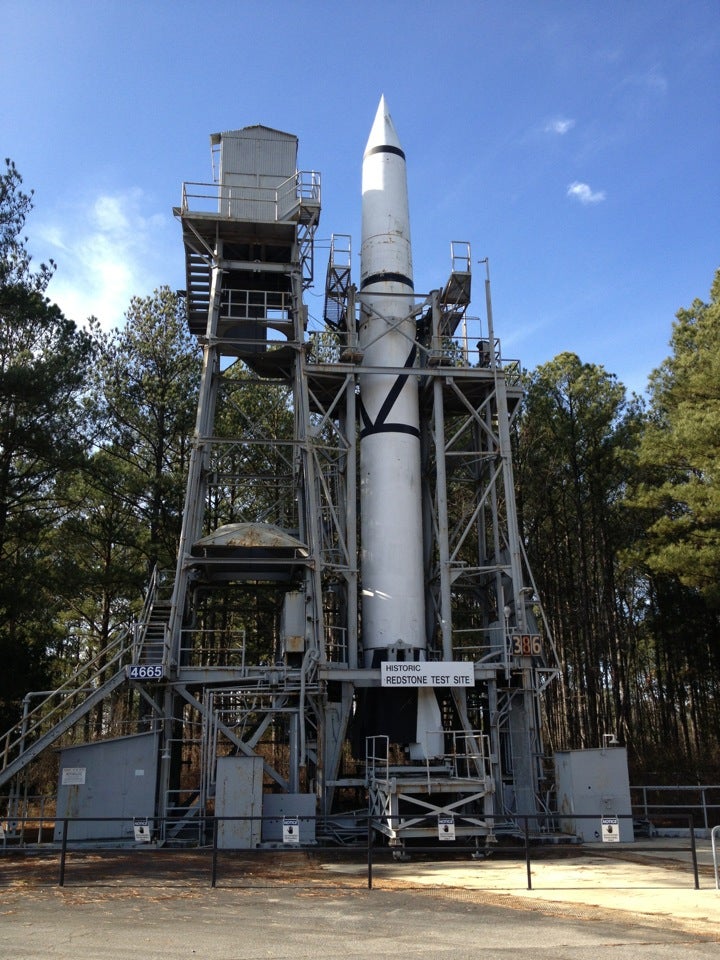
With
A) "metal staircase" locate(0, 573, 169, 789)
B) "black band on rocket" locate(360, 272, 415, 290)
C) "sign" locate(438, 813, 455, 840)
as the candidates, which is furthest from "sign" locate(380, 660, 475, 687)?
"black band on rocket" locate(360, 272, 415, 290)

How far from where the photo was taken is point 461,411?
29906mm

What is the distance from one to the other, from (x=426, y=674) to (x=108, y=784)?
27.2 feet

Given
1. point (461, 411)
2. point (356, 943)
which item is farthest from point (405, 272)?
point (356, 943)

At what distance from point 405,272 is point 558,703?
2133cm

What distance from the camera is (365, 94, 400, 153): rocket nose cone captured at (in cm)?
2897

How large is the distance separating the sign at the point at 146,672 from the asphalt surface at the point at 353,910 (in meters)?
4.82

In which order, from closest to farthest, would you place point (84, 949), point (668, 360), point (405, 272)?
point (84, 949) → point (405, 272) → point (668, 360)

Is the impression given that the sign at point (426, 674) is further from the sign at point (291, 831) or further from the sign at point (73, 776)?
the sign at point (73, 776)

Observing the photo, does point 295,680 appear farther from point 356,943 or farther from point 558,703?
point 558,703

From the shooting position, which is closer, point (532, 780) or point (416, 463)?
point (532, 780)

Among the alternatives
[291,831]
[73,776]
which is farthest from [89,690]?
[291,831]

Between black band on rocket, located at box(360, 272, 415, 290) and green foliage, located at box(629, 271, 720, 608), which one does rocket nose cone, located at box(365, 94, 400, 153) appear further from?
green foliage, located at box(629, 271, 720, 608)

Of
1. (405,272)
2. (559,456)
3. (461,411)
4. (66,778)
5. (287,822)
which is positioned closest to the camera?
(287,822)

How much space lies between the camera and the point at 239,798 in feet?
60.5
